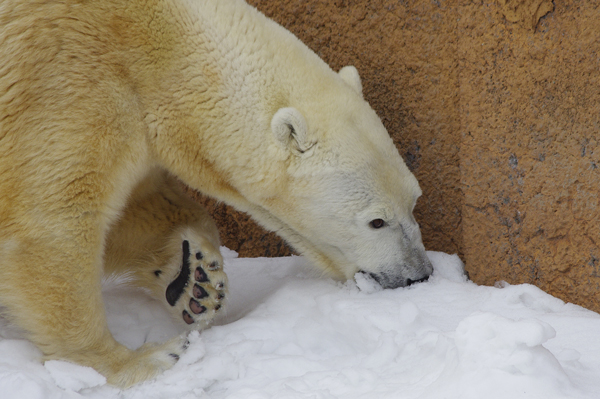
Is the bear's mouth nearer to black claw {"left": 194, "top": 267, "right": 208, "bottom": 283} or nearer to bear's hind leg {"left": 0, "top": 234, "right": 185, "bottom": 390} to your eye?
black claw {"left": 194, "top": 267, "right": 208, "bottom": 283}

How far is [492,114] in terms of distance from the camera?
2.76 m

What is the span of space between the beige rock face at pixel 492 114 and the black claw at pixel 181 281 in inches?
50.7

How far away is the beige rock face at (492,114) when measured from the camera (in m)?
2.42

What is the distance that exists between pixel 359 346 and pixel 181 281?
93 cm

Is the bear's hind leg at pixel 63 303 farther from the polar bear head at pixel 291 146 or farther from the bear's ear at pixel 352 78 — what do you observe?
the bear's ear at pixel 352 78

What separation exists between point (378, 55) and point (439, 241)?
1.05 m

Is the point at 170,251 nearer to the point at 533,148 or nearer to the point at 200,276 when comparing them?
the point at 200,276

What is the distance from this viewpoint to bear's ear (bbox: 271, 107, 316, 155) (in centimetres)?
237

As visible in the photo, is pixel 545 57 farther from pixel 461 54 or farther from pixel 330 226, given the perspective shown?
pixel 330 226

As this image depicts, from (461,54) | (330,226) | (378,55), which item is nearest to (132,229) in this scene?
(330,226)

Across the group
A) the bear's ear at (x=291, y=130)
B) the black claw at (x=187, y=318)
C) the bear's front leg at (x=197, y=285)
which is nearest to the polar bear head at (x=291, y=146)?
the bear's ear at (x=291, y=130)

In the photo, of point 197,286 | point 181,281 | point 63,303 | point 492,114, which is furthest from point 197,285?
point 492,114

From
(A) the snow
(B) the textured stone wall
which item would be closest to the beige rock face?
(B) the textured stone wall

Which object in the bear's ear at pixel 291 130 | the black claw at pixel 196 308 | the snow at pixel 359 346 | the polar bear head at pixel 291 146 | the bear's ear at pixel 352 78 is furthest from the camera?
the bear's ear at pixel 352 78
